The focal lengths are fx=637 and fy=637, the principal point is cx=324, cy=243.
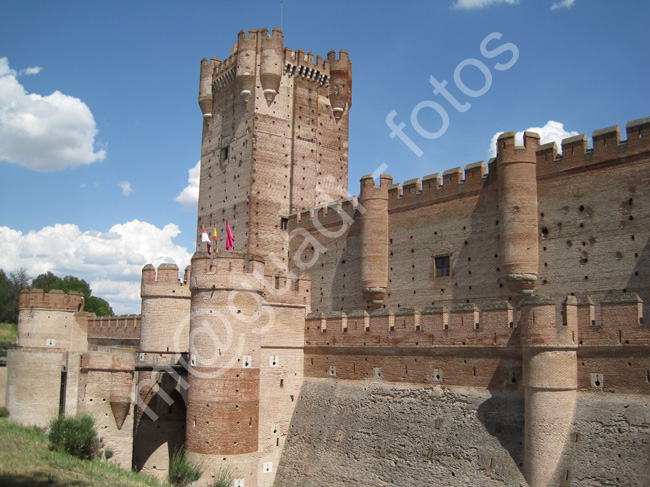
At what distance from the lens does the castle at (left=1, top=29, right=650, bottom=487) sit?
16.7 meters

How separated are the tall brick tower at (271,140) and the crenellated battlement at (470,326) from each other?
10.0 meters

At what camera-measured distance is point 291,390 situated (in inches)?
952

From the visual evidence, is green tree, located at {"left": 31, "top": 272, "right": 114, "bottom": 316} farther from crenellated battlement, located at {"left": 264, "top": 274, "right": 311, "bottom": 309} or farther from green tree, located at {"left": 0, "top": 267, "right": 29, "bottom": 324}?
crenellated battlement, located at {"left": 264, "top": 274, "right": 311, "bottom": 309}

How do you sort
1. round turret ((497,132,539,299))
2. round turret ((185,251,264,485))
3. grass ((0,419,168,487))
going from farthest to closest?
round turret ((497,132,539,299)), round turret ((185,251,264,485)), grass ((0,419,168,487))

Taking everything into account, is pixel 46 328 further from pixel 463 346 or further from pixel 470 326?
pixel 470 326

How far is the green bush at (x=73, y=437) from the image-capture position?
65.6 feet

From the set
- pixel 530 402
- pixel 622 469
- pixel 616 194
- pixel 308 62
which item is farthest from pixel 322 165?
pixel 622 469

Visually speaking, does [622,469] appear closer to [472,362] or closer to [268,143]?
[472,362]

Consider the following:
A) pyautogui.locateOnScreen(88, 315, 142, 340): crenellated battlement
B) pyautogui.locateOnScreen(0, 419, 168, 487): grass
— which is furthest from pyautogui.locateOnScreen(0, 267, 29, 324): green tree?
pyautogui.locateOnScreen(0, 419, 168, 487): grass

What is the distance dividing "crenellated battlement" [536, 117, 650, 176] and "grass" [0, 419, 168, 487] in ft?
56.1

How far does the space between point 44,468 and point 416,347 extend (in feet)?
37.1

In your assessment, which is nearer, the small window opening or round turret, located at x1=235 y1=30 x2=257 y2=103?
round turret, located at x1=235 y1=30 x2=257 y2=103

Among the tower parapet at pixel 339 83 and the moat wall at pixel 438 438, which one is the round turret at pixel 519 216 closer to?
the moat wall at pixel 438 438

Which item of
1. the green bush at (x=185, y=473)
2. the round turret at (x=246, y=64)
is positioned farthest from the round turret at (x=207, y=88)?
the green bush at (x=185, y=473)
